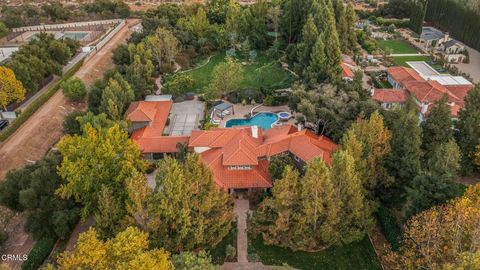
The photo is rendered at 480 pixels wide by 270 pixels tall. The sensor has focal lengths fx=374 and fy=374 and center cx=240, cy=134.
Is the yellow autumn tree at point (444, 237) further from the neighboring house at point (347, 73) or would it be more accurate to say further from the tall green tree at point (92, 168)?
the neighboring house at point (347, 73)

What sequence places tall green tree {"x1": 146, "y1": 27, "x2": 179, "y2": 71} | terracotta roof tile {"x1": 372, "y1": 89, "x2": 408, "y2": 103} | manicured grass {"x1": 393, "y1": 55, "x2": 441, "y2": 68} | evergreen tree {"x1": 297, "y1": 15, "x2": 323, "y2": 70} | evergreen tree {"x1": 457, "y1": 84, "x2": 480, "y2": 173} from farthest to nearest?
manicured grass {"x1": 393, "y1": 55, "x2": 441, "y2": 68}
tall green tree {"x1": 146, "y1": 27, "x2": 179, "y2": 71}
evergreen tree {"x1": 297, "y1": 15, "x2": 323, "y2": 70}
terracotta roof tile {"x1": 372, "y1": 89, "x2": 408, "y2": 103}
evergreen tree {"x1": 457, "y1": 84, "x2": 480, "y2": 173}

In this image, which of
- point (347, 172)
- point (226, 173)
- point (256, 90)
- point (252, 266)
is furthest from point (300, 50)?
point (252, 266)

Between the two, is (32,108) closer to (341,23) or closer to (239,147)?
(239,147)

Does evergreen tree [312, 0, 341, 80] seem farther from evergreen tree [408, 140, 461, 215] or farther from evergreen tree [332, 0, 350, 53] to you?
evergreen tree [408, 140, 461, 215]

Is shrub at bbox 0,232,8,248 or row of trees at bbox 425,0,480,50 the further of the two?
row of trees at bbox 425,0,480,50

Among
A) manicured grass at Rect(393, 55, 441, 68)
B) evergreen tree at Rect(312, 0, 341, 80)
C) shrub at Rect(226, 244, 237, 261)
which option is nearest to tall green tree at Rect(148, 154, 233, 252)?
shrub at Rect(226, 244, 237, 261)

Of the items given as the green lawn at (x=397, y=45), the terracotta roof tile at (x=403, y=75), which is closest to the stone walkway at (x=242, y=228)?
the terracotta roof tile at (x=403, y=75)

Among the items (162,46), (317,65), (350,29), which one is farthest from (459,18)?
(162,46)
